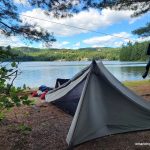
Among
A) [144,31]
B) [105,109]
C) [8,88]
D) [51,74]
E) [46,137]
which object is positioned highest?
[144,31]

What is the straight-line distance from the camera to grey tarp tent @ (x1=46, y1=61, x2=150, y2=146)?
4.84m

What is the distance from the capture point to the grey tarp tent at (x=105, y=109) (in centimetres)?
484

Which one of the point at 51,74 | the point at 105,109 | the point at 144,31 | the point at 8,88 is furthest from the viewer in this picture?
the point at 51,74

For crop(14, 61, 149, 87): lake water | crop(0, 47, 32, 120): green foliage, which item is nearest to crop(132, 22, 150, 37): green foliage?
crop(14, 61, 149, 87): lake water

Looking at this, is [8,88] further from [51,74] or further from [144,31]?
[51,74]

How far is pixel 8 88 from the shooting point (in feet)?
11.5

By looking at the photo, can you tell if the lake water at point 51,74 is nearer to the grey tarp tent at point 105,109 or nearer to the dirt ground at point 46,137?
the dirt ground at point 46,137

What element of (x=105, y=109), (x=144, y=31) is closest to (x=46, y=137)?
(x=105, y=109)

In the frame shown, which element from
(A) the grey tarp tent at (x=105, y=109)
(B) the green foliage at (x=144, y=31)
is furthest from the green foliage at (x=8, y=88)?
(B) the green foliage at (x=144, y=31)

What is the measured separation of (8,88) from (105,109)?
2.27 meters

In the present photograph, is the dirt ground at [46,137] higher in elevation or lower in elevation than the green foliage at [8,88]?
lower

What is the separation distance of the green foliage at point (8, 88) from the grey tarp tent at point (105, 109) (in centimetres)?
136

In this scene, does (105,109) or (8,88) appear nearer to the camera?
(8,88)

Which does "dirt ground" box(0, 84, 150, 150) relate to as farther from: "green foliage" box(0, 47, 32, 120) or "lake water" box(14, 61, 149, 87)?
"lake water" box(14, 61, 149, 87)
